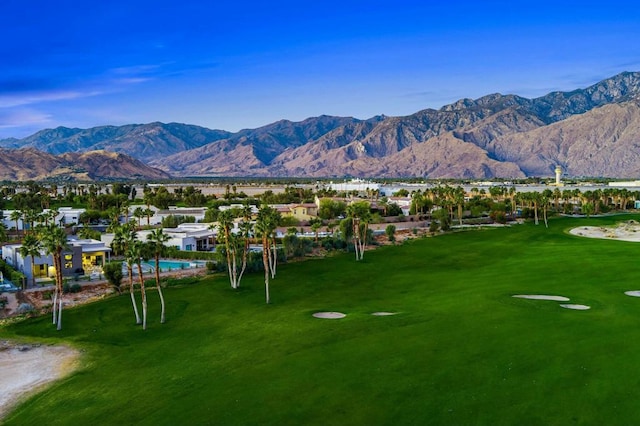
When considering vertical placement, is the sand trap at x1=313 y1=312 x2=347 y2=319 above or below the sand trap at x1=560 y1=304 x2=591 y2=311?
above

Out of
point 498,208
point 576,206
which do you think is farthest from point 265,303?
point 576,206

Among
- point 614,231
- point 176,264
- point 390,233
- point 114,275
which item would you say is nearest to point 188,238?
point 176,264

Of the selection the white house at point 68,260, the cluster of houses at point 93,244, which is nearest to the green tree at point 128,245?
the cluster of houses at point 93,244

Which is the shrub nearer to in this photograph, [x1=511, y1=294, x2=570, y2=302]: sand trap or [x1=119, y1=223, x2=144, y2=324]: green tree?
[x1=119, y1=223, x2=144, y2=324]: green tree

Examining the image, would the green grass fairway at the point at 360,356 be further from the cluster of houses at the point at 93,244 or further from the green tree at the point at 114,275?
the cluster of houses at the point at 93,244

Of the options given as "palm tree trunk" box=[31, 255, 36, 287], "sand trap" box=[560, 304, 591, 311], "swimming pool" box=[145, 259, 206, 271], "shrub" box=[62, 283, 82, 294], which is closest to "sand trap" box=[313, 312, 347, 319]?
"sand trap" box=[560, 304, 591, 311]
